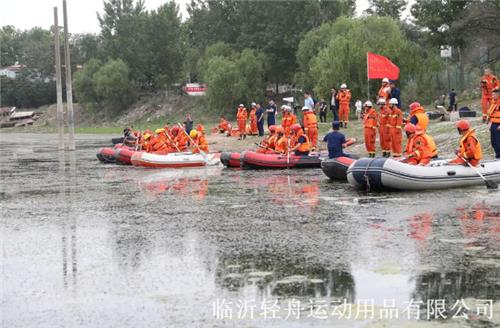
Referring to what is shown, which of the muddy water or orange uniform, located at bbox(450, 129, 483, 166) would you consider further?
orange uniform, located at bbox(450, 129, 483, 166)

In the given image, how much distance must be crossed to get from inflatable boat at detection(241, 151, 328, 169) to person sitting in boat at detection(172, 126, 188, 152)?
4.43 meters

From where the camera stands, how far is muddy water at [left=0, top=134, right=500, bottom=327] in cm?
709

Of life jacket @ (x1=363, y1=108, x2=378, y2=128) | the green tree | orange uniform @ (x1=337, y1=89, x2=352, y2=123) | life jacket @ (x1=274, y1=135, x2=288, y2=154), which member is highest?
the green tree

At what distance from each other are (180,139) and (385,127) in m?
7.26

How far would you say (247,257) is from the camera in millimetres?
9336

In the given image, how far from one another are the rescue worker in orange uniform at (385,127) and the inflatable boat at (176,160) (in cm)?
521

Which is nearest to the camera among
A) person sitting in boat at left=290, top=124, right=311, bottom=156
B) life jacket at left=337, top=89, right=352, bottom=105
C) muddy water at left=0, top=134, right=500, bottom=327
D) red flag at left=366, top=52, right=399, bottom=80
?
muddy water at left=0, top=134, right=500, bottom=327

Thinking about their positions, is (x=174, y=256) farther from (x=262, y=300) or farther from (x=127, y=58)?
(x=127, y=58)

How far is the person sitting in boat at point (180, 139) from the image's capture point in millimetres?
24438

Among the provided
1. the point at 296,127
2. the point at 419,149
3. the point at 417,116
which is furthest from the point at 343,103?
the point at 419,149

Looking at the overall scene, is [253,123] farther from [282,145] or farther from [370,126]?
[370,126]

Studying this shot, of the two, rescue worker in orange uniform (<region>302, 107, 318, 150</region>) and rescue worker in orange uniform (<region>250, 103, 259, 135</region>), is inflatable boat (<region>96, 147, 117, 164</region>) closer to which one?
rescue worker in orange uniform (<region>302, 107, 318, 150</region>)

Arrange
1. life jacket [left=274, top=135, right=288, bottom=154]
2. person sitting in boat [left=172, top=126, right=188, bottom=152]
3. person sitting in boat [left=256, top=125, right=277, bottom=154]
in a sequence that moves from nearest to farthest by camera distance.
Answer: life jacket [left=274, top=135, right=288, bottom=154] < person sitting in boat [left=256, top=125, right=277, bottom=154] < person sitting in boat [left=172, top=126, right=188, bottom=152]

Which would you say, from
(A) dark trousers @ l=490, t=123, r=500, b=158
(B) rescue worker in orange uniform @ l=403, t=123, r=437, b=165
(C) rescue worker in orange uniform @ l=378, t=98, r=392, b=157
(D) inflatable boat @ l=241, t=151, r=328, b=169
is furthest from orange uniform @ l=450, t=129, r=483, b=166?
(D) inflatable boat @ l=241, t=151, r=328, b=169
